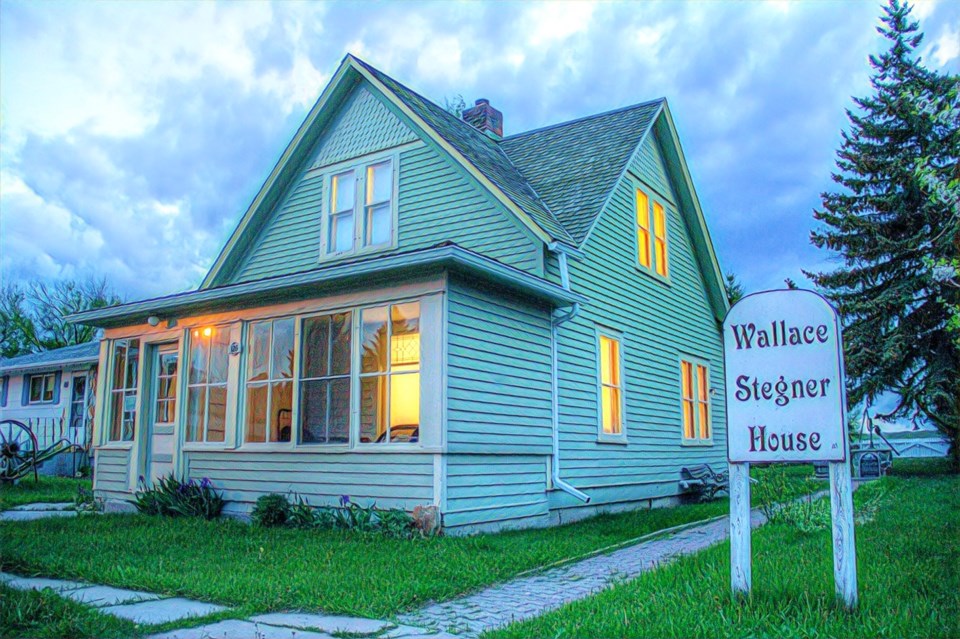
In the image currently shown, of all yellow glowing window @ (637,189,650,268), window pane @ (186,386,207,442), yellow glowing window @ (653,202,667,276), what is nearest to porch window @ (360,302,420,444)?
window pane @ (186,386,207,442)

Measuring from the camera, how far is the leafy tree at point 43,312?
37.7m

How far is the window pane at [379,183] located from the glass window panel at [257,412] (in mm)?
3605

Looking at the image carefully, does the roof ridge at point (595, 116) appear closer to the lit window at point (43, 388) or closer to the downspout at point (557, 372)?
the downspout at point (557, 372)

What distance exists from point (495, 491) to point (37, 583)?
5.01m

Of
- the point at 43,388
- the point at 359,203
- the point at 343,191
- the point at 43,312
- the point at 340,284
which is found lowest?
the point at 43,388

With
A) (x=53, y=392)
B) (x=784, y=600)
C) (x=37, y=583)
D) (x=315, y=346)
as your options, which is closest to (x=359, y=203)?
(x=315, y=346)

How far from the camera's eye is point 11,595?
16.2 feet

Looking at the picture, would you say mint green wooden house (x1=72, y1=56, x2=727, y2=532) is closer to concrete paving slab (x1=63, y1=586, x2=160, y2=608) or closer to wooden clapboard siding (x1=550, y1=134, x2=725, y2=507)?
wooden clapboard siding (x1=550, y1=134, x2=725, y2=507)

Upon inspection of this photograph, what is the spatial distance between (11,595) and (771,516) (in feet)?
24.4

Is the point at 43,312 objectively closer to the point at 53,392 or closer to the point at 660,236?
the point at 53,392

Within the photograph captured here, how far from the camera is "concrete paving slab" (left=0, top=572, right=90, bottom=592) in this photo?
18.8 feet

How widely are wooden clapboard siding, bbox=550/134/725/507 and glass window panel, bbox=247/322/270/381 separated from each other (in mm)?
4155

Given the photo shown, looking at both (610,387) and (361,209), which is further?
(610,387)

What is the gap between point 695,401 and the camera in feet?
51.4
